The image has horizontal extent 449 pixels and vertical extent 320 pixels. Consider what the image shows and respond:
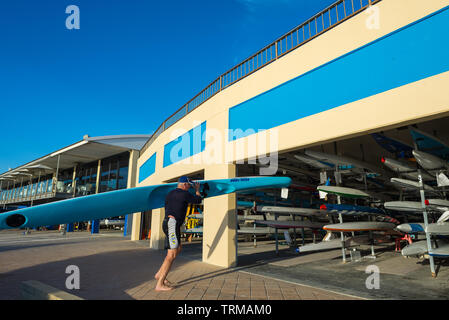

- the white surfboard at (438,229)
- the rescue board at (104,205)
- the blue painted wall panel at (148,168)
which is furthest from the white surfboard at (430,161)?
the blue painted wall panel at (148,168)

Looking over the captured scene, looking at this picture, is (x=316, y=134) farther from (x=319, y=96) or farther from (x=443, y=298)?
(x=443, y=298)

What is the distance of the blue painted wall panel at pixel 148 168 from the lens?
12.8m

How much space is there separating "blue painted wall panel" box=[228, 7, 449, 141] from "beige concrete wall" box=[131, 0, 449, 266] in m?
0.13

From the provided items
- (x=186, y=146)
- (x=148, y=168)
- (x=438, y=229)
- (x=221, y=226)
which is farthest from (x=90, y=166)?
(x=438, y=229)

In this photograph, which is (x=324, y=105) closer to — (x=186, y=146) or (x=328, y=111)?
(x=328, y=111)

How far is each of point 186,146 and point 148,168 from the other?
5456 mm

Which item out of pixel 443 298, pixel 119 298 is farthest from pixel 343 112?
pixel 119 298

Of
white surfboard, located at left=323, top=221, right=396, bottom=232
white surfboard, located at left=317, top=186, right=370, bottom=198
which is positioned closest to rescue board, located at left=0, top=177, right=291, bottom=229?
white surfboard, located at left=317, top=186, right=370, bottom=198

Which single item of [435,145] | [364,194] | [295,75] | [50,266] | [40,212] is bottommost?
[50,266]

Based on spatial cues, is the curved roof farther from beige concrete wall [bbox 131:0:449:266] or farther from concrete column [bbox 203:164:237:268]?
concrete column [bbox 203:164:237:268]

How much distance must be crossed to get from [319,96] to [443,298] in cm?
384

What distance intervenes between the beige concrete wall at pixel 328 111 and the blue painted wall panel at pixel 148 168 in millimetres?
4654

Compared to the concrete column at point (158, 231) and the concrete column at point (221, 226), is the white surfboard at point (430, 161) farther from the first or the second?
the concrete column at point (158, 231)
